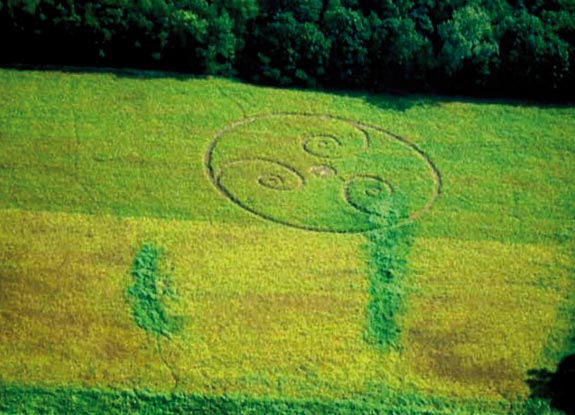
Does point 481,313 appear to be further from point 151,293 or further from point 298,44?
point 298,44

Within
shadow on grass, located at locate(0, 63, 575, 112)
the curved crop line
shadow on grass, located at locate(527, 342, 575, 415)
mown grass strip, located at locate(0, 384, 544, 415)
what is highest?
shadow on grass, located at locate(0, 63, 575, 112)

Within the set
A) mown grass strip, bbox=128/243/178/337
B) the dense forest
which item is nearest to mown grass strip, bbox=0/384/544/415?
mown grass strip, bbox=128/243/178/337

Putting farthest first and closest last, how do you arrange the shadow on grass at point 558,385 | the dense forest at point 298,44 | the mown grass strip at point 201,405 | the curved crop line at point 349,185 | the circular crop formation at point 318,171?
1. the dense forest at point 298,44
2. the curved crop line at point 349,185
3. the circular crop formation at point 318,171
4. the shadow on grass at point 558,385
5. the mown grass strip at point 201,405

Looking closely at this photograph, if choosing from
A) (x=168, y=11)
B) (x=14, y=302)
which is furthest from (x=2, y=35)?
(x=14, y=302)

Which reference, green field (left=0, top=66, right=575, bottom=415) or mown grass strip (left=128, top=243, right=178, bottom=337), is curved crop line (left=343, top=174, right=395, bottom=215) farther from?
mown grass strip (left=128, top=243, right=178, bottom=337)

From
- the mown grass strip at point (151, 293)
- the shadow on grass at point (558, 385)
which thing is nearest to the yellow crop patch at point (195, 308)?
the mown grass strip at point (151, 293)

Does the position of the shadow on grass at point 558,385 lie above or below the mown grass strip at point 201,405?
above

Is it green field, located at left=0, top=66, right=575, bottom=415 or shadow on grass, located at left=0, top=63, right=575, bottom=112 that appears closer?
green field, located at left=0, top=66, right=575, bottom=415

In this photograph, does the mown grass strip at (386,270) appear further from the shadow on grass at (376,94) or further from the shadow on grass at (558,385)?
the shadow on grass at (376,94)
